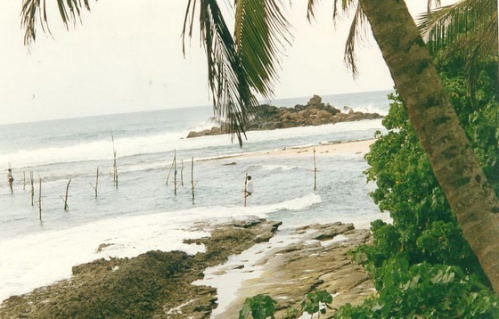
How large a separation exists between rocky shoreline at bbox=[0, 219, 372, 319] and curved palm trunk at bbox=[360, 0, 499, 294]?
6055mm

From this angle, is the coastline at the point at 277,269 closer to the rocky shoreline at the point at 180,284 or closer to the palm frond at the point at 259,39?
the rocky shoreline at the point at 180,284

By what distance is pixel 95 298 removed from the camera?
10.3 m

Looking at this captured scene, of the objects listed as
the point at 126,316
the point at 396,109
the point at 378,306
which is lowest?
the point at 126,316

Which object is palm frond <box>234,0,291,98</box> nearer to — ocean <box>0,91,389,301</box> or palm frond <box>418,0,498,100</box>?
ocean <box>0,91,389,301</box>

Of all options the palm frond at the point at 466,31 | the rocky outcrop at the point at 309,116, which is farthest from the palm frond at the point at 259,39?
the rocky outcrop at the point at 309,116

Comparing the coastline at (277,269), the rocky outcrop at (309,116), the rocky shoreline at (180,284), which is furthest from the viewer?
the rocky outcrop at (309,116)

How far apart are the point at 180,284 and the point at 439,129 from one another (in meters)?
9.07

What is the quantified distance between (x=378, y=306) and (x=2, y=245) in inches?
422

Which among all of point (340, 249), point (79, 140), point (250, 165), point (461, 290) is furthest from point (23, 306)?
point (79, 140)

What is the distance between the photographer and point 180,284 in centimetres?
1180

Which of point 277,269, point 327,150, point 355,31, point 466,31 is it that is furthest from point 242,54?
point 327,150

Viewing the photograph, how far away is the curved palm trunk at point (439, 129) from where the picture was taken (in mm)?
3465

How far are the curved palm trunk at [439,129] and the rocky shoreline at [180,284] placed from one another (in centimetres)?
606

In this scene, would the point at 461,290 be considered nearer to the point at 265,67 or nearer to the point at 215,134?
the point at 265,67
